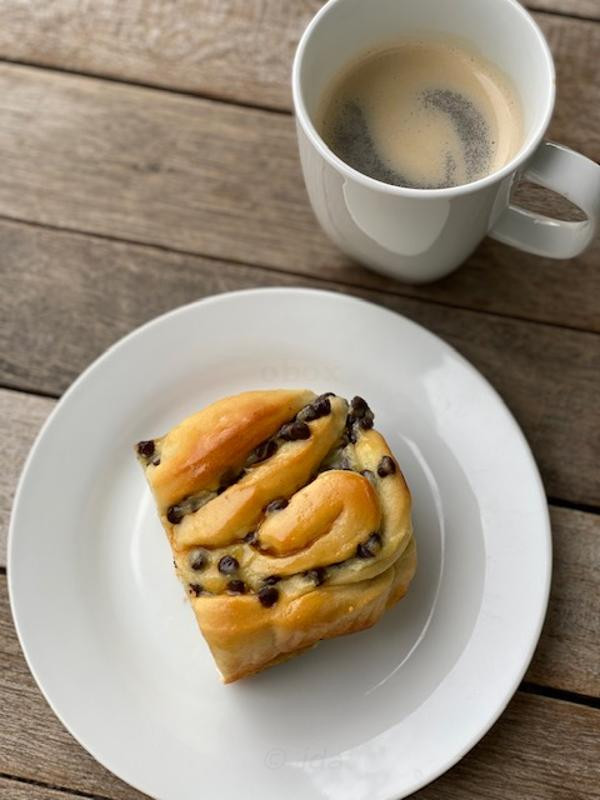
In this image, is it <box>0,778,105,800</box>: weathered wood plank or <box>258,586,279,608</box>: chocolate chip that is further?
<box>0,778,105,800</box>: weathered wood plank

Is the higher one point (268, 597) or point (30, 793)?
point (268, 597)

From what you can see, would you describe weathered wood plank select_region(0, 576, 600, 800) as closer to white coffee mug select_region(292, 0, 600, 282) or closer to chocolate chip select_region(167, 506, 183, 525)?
chocolate chip select_region(167, 506, 183, 525)

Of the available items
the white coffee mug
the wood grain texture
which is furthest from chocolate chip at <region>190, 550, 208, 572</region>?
the white coffee mug

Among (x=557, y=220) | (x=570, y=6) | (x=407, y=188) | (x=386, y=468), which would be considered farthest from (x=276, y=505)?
(x=570, y=6)

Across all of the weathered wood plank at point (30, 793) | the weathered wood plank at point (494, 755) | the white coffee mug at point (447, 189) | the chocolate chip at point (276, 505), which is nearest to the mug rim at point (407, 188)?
the white coffee mug at point (447, 189)

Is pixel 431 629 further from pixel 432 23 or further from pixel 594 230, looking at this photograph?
pixel 432 23

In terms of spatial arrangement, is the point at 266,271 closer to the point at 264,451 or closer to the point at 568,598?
the point at 264,451

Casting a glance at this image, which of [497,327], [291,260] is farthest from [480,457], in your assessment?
[291,260]
